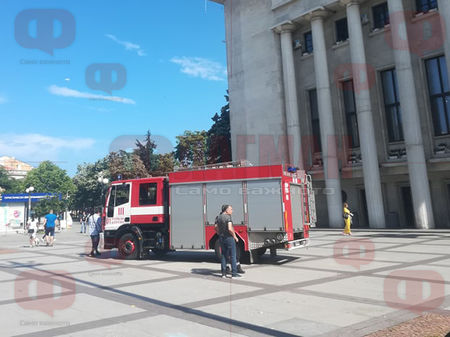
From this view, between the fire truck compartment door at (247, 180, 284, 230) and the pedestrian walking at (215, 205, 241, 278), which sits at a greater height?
the fire truck compartment door at (247, 180, 284, 230)

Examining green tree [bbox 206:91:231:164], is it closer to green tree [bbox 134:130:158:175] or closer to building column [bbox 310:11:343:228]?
green tree [bbox 134:130:158:175]

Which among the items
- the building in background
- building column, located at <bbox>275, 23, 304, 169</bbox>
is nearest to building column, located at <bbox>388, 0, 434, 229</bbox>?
building column, located at <bbox>275, 23, 304, 169</bbox>

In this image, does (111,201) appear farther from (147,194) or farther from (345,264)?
(345,264)

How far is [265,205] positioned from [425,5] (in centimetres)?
2034

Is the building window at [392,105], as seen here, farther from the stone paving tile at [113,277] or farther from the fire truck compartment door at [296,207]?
the stone paving tile at [113,277]

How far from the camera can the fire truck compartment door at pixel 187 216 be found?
38.9 ft

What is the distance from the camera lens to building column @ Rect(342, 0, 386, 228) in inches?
918

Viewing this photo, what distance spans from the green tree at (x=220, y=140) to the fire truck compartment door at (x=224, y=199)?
2825cm

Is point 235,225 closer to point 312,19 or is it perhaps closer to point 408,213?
point 408,213

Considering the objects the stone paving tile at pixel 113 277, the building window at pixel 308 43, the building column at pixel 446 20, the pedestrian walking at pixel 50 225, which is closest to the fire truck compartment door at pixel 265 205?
the stone paving tile at pixel 113 277

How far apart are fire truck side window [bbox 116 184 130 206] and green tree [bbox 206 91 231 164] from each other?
27102 mm

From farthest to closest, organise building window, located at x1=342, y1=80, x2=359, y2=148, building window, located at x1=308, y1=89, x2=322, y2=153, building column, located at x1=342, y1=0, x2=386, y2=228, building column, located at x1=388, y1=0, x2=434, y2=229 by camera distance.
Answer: building window, located at x1=308, y1=89, x2=322, y2=153 < building window, located at x1=342, y1=80, x2=359, y2=148 < building column, located at x1=342, y1=0, x2=386, y2=228 < building column, located at x1=388, y1=0, x2=434, y2=229

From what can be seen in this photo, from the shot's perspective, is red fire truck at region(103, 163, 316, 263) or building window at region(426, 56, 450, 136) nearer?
red fire truck at region(103, 163, 316, 263)

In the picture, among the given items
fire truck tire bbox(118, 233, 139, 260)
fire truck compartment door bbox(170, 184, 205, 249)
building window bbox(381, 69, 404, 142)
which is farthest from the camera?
building window bbox(381, 69, 404, 142)
